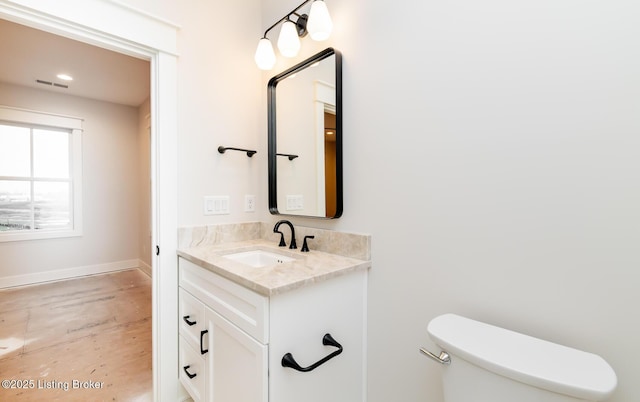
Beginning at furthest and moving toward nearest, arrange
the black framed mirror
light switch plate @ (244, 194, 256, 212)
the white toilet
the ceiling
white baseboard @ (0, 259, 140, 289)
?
white baseboard @ (0, 259, 140, 289), the ceiling, light switch plate @ (244, 194, 256, 212), the black framed mirror, the white toilet

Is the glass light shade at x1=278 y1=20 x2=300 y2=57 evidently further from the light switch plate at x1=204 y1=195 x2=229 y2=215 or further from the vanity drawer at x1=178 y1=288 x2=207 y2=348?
the vanity drawer at x1=178 y1=288 x2=207 y2=348

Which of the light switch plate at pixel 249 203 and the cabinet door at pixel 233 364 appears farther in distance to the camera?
the light switch plate at pixel 249 203

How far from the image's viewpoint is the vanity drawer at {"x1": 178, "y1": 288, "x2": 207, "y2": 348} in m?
1.40

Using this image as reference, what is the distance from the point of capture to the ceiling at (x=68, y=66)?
97.5 inches

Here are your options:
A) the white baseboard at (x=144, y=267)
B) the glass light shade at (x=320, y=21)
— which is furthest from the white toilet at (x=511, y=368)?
the white baseboard at (x=144, y=267)

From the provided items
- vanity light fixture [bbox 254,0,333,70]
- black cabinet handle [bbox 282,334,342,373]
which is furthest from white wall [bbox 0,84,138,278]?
black cabinet handle [bbox 282,334,342,373]

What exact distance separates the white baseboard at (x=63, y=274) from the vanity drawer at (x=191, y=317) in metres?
3.51

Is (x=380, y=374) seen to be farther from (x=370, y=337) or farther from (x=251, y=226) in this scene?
(x=251, y=226)

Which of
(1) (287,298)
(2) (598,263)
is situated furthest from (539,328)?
(1) (287,298)

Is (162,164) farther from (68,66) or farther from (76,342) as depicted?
(68,66)

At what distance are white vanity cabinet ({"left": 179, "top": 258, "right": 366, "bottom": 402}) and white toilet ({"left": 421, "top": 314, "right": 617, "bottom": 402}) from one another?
0.43m

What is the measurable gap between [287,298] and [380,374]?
2.08ft

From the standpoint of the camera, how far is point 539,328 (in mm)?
857

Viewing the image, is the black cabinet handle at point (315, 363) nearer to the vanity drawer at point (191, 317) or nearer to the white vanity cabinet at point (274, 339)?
the white vanity cabinet at point (274, 339)
